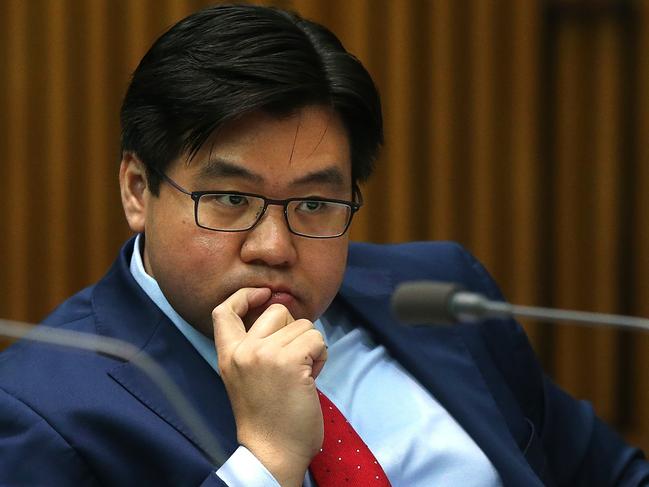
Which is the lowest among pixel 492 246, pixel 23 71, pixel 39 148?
pixel 492 246

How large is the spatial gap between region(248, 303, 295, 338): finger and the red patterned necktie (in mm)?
181

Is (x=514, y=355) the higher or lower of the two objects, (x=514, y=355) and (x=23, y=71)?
the lower

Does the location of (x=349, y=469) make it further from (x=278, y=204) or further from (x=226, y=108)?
(x=226, y=108)

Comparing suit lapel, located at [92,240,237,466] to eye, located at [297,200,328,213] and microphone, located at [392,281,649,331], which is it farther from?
microphone, located at [392,281,649,331]

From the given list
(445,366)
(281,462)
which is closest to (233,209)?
(281,462)

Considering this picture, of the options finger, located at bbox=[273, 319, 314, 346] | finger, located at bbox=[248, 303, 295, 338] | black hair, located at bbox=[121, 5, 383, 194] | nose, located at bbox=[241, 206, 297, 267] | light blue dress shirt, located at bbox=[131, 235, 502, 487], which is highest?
black hair, located at bbox=[121, 5, 383, 194]

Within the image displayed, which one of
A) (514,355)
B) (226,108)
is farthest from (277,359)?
(514,355)

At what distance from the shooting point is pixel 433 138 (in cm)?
275

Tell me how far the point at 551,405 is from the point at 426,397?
1.02 feet

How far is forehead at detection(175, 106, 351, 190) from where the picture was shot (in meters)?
1.36

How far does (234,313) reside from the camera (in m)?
1.31

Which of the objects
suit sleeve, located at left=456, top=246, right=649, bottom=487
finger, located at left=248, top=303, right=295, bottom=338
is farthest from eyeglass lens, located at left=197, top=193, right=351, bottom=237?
suit sleeve, located at left=456, top=246, right=649, bottom=487

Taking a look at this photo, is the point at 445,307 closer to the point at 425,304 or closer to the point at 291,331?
the point at 425,304

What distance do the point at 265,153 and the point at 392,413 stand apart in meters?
0.44
